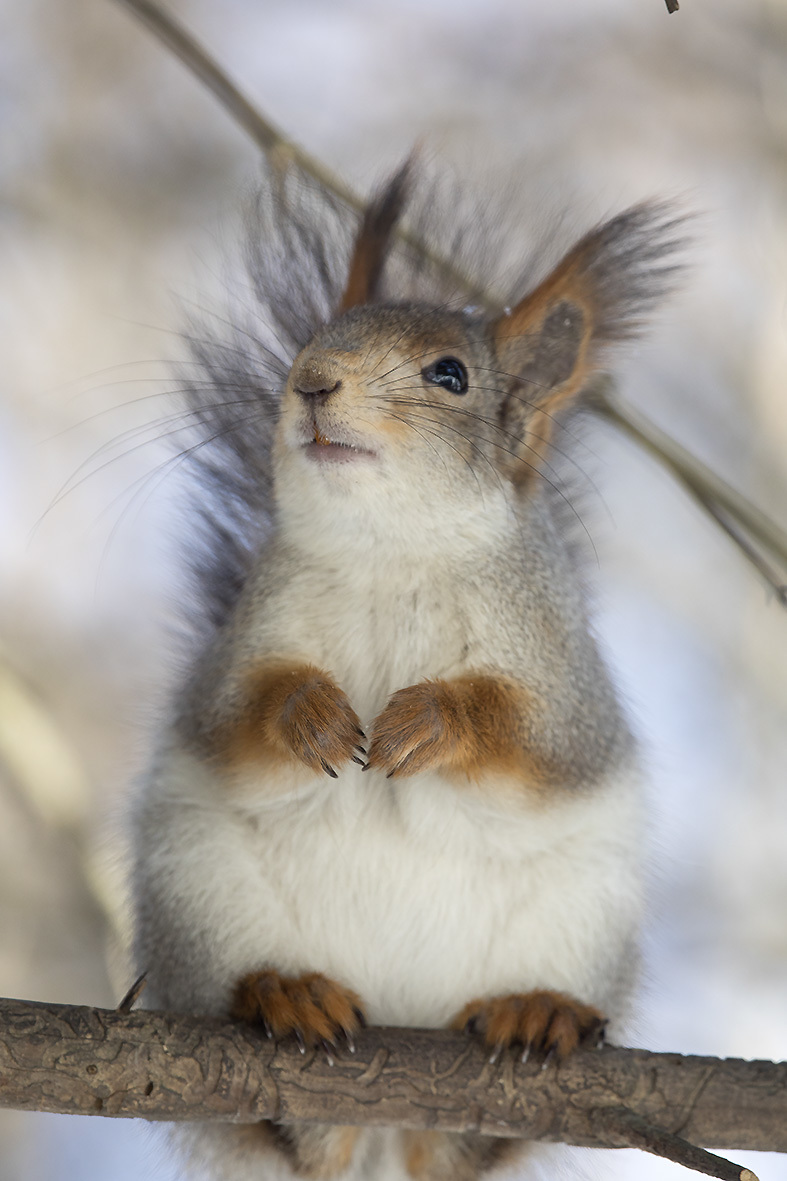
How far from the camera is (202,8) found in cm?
367

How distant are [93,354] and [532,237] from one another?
1.57 m

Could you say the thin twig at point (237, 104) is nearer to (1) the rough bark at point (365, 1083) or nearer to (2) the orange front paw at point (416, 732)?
(2) the orange front paw at point (416, 732)

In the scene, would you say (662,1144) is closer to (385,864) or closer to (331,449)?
(385,864)

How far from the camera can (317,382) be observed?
6.33ft

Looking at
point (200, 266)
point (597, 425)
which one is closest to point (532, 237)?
point (597, 425)

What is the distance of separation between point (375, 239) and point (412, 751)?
112 centimetres

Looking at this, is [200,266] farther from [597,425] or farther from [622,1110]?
[622,1110]

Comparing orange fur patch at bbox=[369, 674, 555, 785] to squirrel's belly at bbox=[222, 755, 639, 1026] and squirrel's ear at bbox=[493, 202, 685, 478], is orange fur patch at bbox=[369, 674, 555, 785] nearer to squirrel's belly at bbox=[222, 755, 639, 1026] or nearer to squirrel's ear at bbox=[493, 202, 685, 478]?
squirrel's belly at bbox=[222, 755, 639, 1026]

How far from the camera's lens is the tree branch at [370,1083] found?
5.91ft

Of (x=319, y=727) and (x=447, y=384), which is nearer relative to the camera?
(x=319, y=727)

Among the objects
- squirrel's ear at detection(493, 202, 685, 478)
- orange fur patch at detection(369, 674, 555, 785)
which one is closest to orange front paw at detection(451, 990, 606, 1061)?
orange fur patch at detection(369, 674, 555, 785)

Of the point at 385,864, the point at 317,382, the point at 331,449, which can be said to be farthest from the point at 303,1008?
the point at 317,382

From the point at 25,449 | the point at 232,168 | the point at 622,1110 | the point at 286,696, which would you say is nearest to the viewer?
the point at 622,1110

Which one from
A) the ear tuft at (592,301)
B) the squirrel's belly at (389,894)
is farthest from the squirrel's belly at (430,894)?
the ear tuft at (592,301)
